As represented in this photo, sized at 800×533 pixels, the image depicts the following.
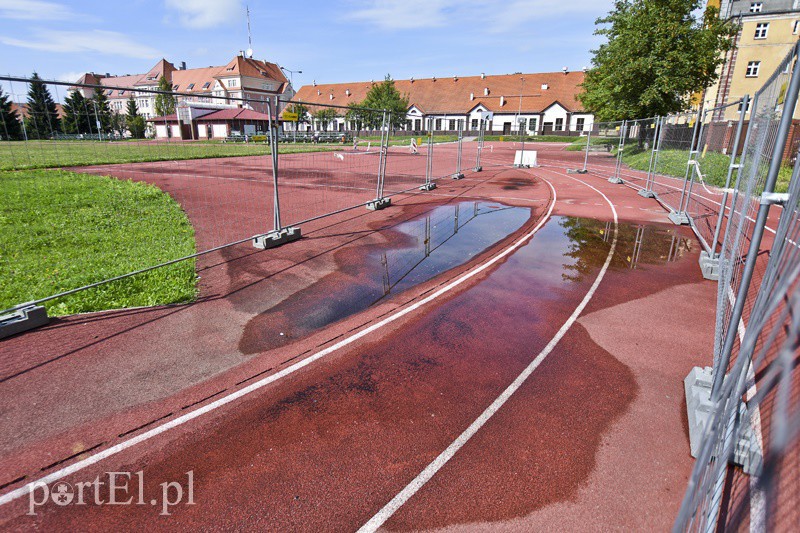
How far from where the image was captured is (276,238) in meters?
10.2

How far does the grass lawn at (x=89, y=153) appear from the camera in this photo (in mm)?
7535

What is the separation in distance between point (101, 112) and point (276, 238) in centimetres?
405

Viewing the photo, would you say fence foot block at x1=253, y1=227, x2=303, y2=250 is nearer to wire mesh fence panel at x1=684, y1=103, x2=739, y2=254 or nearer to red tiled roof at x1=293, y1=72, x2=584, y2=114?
wire mesh fence panel at x1=684, y1=103, x2=739, y2=254

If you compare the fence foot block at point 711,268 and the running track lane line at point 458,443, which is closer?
the running track lane line at point 458,443

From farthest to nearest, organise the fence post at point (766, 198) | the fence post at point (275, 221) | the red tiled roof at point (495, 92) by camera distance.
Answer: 1. the red tiled roof at point (495, 92)
2. the fence post at point (275, 221)
3. the fence post at point (766, 198)

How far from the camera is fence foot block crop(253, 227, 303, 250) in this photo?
10.0m

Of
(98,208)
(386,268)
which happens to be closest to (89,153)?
(98,208)

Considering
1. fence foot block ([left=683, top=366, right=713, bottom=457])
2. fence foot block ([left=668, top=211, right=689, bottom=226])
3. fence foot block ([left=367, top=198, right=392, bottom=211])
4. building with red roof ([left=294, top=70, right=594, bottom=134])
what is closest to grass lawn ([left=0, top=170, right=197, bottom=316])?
fence foot block ([left=367, top=198, right=392, bottom=211])

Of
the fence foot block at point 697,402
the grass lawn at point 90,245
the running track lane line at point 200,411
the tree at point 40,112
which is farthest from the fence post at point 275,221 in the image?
the fence foot block at point 697,402

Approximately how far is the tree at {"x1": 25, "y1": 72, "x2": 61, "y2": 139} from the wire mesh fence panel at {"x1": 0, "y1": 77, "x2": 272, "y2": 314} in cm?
1

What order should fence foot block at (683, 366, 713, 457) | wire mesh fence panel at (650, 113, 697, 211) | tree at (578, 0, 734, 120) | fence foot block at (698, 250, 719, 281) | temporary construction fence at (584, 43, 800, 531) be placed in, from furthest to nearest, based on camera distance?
tree at (578, 0, 734, 120), wire mesh fence panel at (650, 113, 697, 211), fence foot block at (698, 250, 719, 281), fence foot block at (683, 366, 713, 457), temporary construction fence at (584, 43, 800, 531)

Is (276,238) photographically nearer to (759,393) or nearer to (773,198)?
(773,198)

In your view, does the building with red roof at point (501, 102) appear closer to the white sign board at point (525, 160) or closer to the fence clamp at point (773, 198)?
the white sign board at point (525, 160)

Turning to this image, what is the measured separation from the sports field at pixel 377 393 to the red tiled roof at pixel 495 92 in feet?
244
